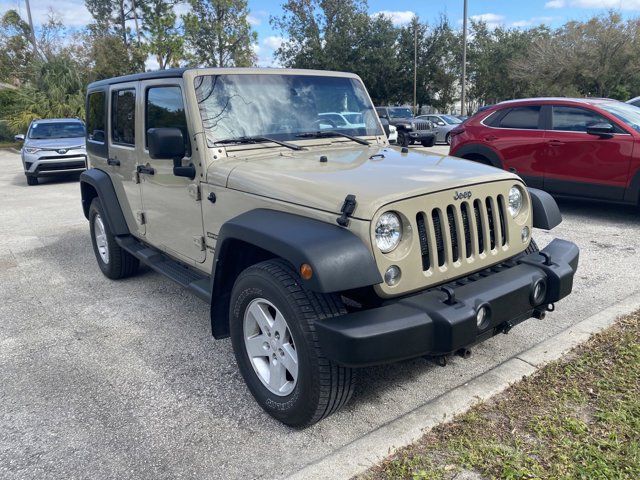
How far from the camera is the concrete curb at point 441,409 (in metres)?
2.48

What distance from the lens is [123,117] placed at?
462cm

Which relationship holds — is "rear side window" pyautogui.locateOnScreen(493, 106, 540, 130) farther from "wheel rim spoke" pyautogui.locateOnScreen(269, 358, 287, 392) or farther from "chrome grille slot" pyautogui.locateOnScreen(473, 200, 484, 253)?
"wheel rim spoke" pyautogui.locateOnScreen(269, 358, 287, 392)

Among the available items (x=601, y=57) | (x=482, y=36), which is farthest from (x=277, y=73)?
(x=482, y=36)

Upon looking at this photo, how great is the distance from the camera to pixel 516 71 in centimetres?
3541

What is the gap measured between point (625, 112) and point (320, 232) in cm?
667

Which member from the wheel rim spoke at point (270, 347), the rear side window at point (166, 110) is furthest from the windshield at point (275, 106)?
the wheel rim spoke at point (270, 347)

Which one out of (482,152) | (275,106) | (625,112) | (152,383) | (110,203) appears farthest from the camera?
(482,152)

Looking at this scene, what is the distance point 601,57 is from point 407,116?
15.7m

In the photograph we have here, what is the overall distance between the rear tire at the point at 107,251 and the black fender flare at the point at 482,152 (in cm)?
563

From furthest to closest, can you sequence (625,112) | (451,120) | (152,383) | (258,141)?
1. (451,120)
2. (625,112)
3. (258,141)
4. (152,383)

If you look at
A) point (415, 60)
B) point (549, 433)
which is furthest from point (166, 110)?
point (415, 60)

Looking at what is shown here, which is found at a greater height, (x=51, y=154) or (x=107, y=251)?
(x=51, y=154)

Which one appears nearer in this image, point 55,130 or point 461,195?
point 461,195

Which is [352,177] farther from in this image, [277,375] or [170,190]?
[170,190]
